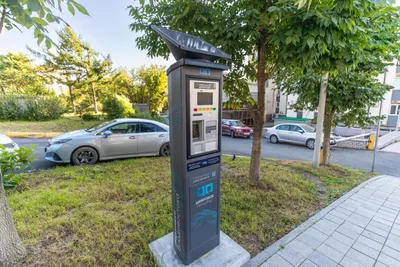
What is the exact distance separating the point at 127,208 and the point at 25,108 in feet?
47.7

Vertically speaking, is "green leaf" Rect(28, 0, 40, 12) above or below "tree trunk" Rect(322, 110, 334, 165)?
above

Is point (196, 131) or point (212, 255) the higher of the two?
point (196, 131)

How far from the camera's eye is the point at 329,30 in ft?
6.79

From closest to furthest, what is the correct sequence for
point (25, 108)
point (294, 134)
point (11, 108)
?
point (294, 134), point (11, 108), point (25, 108)

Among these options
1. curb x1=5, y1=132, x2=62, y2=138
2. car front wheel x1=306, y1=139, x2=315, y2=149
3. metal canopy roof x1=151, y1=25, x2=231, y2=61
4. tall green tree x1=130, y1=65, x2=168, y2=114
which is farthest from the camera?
tall green tree x1=130, y1=65, x2=168, y2=114

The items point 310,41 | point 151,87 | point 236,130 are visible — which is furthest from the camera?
point 151,87

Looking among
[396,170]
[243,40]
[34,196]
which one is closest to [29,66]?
[34,196]

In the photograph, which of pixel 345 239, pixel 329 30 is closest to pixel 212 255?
pixel 345 239

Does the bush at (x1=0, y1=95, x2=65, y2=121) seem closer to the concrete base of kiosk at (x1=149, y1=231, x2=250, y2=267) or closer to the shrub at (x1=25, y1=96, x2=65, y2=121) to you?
the shrub at (x1=25, y1=96, x2=65, y2=121)

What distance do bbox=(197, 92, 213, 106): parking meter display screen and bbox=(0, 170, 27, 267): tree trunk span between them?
6.43ft

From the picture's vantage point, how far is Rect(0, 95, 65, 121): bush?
12078mm

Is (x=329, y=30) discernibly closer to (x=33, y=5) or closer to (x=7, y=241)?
(x=33, y=5)

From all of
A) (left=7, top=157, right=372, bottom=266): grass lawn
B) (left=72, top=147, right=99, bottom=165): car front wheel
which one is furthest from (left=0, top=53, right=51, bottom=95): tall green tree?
(left=7, top=157, right=372, bottom=266): grass lawn

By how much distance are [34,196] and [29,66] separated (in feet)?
59.4
